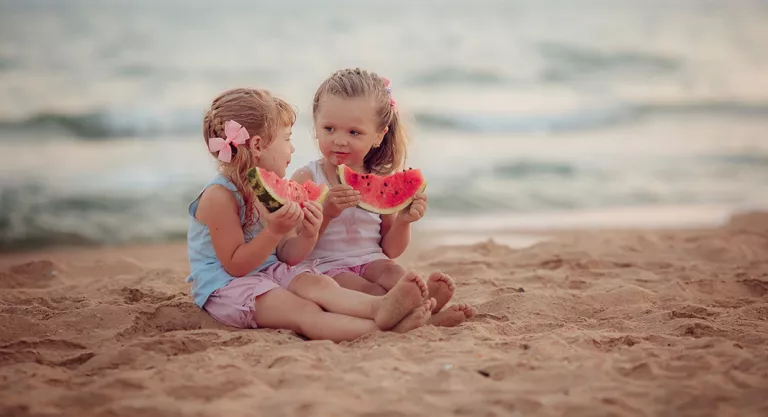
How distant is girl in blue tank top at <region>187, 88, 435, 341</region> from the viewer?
4.54 m

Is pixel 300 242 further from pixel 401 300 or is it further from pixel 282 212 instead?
pixel 401 300

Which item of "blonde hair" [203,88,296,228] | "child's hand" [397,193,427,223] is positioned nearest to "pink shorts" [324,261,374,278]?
"child's hand" [397,193,427,223]

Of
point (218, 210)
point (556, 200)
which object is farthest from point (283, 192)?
point (556, 200)

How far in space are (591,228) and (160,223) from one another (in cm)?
477

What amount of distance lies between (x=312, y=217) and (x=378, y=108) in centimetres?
96

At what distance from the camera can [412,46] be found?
20.5 meters

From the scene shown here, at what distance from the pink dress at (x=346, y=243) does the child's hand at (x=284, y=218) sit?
684 millimetres

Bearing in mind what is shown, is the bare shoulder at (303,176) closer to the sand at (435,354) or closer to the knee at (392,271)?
the knee at (392,271)

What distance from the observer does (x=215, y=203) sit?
4.68 m

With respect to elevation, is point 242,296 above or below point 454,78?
below

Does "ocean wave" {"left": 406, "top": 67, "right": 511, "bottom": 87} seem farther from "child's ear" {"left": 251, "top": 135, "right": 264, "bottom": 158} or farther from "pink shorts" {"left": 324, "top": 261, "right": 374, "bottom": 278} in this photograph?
"child's ear" {"left": 251, "top": 135, "right": 264, "bottom": 158}

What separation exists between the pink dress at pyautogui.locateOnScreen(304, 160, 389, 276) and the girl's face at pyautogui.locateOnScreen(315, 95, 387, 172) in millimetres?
226

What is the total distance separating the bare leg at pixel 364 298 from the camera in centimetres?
440

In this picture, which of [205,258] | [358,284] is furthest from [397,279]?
[205,258]
